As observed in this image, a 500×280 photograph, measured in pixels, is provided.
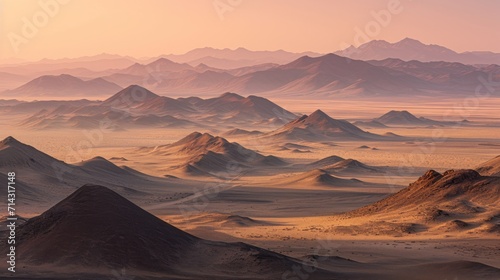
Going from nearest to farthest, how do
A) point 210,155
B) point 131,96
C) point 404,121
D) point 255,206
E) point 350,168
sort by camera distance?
point 255,206 < point 350,168 < point 210,155 < point 404,121 < point 131,96

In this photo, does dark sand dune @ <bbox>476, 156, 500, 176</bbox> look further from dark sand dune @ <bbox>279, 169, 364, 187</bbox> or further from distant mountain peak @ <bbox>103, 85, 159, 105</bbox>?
distant mountain peak @ <bbox>103, 85, 159, 105</bbox>

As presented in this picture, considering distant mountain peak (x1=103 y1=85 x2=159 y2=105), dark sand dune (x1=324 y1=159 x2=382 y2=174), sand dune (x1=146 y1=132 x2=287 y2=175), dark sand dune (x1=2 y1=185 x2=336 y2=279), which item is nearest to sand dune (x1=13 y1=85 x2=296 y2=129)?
distant mountain peak (x1=103 y1=85 x2=159 y2=105)

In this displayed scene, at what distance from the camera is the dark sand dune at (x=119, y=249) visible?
2512 cm

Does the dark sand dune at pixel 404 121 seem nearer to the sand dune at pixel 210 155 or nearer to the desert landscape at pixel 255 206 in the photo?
the desert landscape at pixel 255 206

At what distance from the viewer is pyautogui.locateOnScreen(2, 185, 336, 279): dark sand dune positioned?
25.1m

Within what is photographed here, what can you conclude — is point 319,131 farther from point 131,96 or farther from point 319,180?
point 131,96

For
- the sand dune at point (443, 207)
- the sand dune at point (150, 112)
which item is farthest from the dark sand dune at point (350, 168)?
the sand dune at point (150, 112)

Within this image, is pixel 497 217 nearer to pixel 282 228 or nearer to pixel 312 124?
pixel 282 228

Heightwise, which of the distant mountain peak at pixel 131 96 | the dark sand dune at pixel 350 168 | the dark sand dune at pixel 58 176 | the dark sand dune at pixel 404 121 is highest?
the distant mountain peak at pixel 131 96

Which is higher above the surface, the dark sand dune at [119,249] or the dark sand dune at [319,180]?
the dark sand dune at [319,180]

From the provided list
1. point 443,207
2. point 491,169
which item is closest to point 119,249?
point 443,207

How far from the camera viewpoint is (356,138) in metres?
111

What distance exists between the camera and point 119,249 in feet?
85.6

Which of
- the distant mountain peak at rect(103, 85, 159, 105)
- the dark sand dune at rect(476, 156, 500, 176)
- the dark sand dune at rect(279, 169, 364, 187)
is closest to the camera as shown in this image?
the dark sand dune at rect(476, 156, 500, 176)
